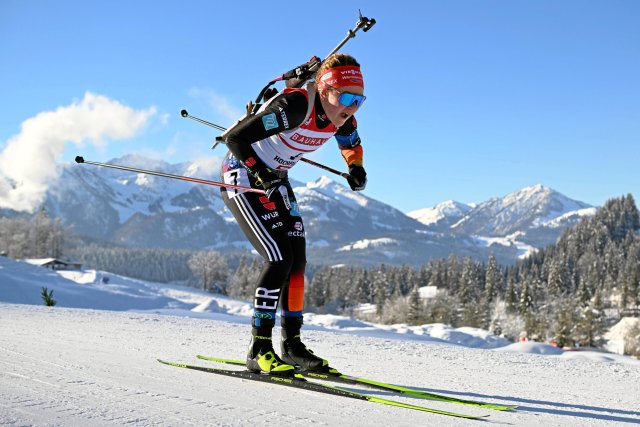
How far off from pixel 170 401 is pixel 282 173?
2.27 m

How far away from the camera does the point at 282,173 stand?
187 inches

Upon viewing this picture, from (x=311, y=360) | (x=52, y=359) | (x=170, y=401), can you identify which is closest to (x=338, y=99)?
(x=311, y=360)

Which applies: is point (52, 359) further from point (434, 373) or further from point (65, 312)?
point (65, 312)

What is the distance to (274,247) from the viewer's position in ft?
14.3

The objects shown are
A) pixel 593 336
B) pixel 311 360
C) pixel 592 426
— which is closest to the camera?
pixel 592 426

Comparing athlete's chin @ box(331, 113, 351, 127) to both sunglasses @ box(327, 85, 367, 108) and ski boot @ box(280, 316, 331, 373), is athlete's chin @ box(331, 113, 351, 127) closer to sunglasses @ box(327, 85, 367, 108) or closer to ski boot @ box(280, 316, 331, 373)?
sunglasses @ box(327, 85, 367, 108)

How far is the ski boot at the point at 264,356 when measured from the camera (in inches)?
158

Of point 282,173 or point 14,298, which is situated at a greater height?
point 282,173

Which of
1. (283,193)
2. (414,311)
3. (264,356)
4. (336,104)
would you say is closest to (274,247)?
(283,193)

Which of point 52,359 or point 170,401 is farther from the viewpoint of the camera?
point 52,359

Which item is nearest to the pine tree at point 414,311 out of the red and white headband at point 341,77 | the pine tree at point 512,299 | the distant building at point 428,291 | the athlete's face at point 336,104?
the pine tree at point 512,299

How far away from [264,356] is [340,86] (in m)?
2.12

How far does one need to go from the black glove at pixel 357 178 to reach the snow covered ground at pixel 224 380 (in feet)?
5.50

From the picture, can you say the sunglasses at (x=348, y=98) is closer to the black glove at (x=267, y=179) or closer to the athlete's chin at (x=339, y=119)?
the athlete's chin at (x=339, y=119)
